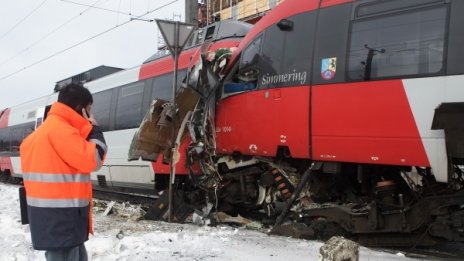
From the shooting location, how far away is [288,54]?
19.7 feet

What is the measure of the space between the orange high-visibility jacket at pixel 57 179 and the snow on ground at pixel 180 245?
67.2 inches

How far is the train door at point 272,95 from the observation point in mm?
5723

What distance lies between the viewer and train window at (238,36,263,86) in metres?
6.60

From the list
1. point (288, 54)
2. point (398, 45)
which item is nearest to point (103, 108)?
point (288, 54)

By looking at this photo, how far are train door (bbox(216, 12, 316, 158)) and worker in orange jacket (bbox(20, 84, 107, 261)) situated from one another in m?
2.95

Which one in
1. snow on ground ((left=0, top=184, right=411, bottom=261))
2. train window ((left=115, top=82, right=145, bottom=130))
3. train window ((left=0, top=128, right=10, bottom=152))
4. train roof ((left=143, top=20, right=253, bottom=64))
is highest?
train roof ((left=143, top=20, right=253, bottom=64))

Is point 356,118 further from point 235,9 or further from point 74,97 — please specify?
point 235,9

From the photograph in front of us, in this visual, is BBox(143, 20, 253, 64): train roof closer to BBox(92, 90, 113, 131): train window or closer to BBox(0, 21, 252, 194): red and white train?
BBox(0, 21, 252, 194): red and white train

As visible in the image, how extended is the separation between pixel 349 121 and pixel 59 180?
3.06 meters

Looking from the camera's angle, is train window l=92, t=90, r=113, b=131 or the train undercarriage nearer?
the train undercarriage

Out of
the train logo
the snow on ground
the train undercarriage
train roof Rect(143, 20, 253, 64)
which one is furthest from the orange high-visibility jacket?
train roof Rect(143, 20, 253, 64)

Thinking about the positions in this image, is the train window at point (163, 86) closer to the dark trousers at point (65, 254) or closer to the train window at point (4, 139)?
the dark trousers at point (65, 254)

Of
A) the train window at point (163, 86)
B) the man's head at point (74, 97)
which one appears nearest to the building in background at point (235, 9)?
the train window at point (163, 86)

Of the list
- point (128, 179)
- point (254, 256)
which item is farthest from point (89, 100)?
point (128, 179)
